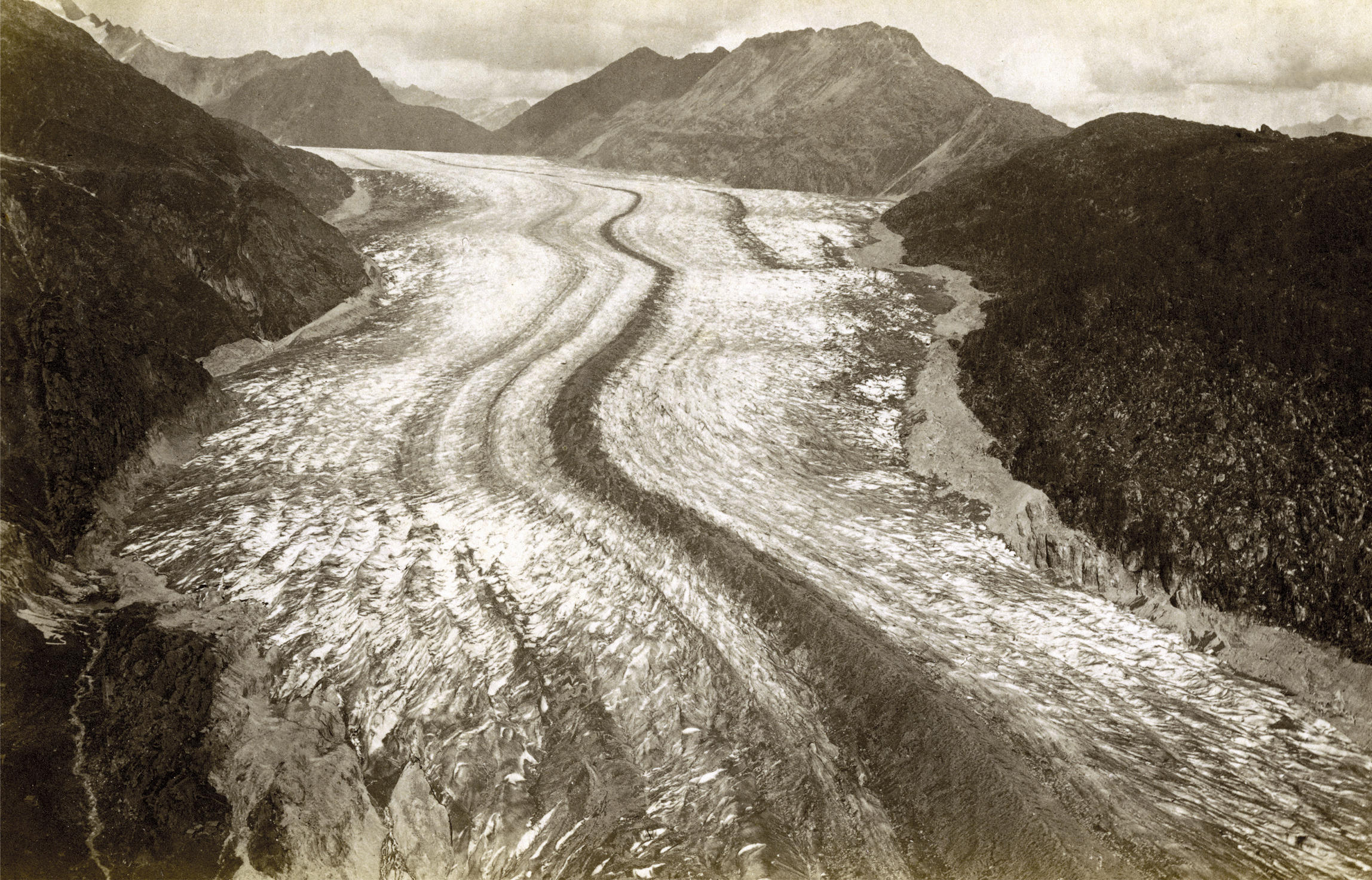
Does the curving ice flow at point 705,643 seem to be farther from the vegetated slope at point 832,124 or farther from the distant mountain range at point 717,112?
the vegetated slope at point 832,124

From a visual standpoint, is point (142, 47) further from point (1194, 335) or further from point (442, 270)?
point (1194, 335)

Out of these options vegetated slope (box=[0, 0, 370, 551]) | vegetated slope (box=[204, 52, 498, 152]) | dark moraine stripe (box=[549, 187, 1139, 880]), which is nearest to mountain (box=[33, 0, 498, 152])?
vegetated slope (box=[204, 52, 498, 152])

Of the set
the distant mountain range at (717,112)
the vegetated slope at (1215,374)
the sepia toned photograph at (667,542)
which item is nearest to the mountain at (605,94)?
the distant mountain range at (717,112)

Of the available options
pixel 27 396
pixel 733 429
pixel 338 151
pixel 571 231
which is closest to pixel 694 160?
pixel 338 151

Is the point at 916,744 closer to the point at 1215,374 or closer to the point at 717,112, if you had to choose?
the point at 1215,374

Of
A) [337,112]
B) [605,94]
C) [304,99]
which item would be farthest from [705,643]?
[304,99]

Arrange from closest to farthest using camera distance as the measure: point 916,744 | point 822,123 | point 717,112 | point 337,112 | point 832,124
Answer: point 916,744 → point 832,124 → point 822,123 → point 717,112 → point 337,112

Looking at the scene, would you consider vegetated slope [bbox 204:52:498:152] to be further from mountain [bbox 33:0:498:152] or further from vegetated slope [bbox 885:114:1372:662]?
vegetated slope [bbox 885:114:1372:662]
